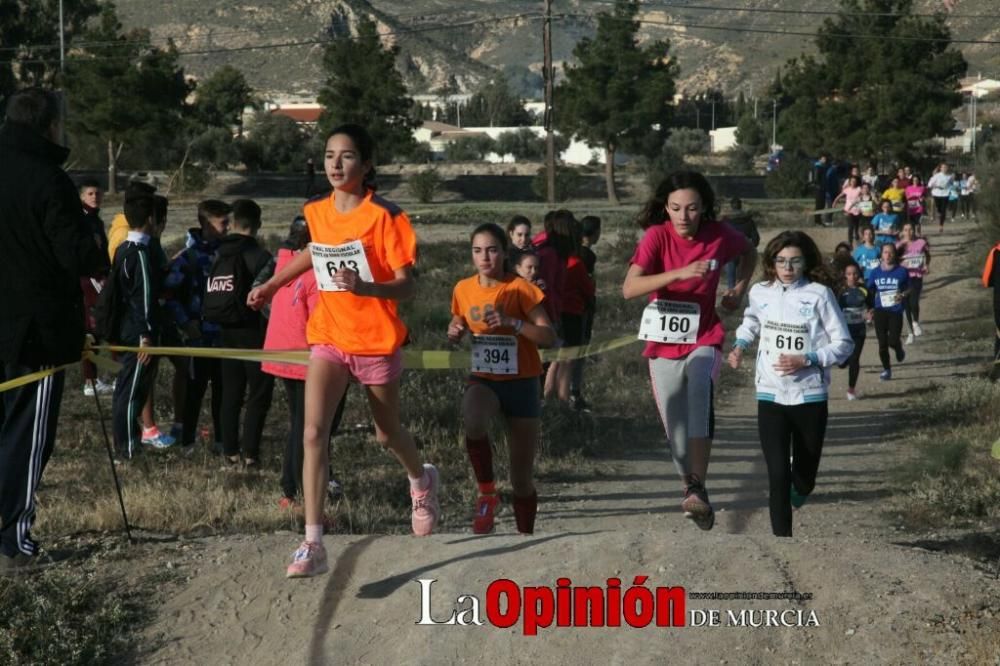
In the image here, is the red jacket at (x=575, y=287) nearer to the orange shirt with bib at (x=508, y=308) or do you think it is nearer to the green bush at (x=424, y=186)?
the orange shirt with bib at (x=508, y=308)

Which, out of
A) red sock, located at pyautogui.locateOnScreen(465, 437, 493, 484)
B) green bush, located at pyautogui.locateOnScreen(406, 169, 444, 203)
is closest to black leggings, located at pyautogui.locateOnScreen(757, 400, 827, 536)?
red sock, located at pyautogui.locateOnScreen(465, 437, 493, 484)

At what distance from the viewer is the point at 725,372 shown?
17688 millimetres

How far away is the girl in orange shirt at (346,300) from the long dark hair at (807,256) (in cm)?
229

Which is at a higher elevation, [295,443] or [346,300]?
[346,300]

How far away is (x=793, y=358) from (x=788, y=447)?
1.67 ft

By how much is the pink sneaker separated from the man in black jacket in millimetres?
1852

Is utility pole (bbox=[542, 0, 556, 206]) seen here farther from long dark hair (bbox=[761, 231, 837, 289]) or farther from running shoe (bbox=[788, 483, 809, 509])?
running shoe (bbox=[788, 483, 809, 509])

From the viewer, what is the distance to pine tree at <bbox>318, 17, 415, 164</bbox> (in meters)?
66.3

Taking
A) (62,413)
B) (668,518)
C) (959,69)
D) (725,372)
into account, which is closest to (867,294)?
(725,372)

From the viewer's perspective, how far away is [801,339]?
7.84 metres

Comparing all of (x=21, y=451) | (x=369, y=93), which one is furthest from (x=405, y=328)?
(x=369, y=93)

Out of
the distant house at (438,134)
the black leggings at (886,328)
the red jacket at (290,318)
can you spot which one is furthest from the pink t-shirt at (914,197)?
the distant house at (438,134)

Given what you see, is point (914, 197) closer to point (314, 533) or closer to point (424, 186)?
point (424, 186)

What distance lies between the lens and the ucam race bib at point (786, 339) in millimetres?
7844
